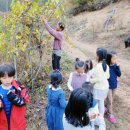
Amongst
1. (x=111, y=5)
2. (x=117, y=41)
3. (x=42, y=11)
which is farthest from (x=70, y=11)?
(x=42, y=11)

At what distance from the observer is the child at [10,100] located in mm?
3324

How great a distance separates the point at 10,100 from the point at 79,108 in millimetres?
929

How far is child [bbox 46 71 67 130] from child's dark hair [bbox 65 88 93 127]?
103cm

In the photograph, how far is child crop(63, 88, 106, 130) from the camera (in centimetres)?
275

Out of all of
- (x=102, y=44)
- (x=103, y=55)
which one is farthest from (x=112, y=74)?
(x=102, y=44)

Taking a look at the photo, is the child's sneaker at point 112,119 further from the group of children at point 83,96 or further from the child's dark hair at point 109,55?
the child's dark hair at point 109,55

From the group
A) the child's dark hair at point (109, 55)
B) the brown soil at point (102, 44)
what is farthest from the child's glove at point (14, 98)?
the child's dark hair at point (109, 55)

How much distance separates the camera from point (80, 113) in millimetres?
2797

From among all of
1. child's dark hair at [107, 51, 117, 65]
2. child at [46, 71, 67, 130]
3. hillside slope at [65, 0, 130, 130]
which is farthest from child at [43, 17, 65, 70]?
child at [46, 71, 67, 130]

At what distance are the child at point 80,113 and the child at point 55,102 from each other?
39.1 inches

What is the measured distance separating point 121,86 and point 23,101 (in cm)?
455

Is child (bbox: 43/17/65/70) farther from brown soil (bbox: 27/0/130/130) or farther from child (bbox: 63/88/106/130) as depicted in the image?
child (bbox: 63/88/106/130)

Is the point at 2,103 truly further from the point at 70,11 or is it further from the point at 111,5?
the point at 70,11

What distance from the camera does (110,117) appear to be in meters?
5.38
